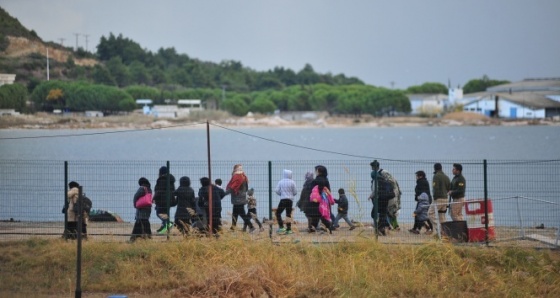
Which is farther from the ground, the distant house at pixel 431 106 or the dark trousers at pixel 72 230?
the distant house at pixel 431 106

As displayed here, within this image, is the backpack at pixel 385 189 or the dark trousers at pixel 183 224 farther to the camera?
the backpack at pixel 385 189

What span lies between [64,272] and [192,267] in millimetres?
2401

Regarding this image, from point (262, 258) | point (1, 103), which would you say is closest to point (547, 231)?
point (262, 258)

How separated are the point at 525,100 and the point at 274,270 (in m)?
155

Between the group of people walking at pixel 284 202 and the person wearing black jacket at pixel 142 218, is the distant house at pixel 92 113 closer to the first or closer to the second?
the group of people walking at pixel 284 202

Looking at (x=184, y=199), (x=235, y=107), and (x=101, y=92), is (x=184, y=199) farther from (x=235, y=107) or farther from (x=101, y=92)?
(x=235, y=107)

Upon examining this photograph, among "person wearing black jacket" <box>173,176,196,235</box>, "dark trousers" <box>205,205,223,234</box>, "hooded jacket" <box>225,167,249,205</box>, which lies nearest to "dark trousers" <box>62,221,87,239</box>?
"person wearing black jacket" <box>173,176,196,235</box>

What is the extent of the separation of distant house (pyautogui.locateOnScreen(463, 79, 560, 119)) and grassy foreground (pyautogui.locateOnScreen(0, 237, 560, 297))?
469ft

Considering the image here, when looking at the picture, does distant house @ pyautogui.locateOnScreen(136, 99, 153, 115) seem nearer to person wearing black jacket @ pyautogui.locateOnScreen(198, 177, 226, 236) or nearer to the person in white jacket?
the person in white jacket

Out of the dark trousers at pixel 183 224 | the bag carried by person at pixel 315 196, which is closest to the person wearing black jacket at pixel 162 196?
the dark trousers at pixel 183 224

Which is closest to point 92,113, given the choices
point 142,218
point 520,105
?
point 520,105

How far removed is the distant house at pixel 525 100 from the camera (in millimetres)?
159525

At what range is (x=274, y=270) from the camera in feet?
49.0

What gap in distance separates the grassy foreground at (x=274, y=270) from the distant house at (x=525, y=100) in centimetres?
14286
